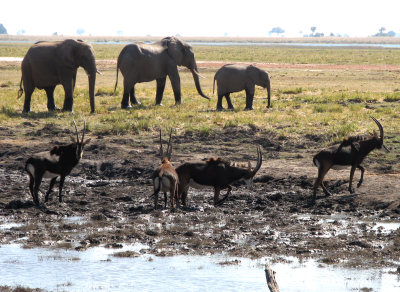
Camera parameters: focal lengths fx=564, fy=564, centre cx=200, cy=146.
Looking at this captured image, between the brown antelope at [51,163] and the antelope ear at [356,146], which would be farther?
the antelope ear at [356,146]

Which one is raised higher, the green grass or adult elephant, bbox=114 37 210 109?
adult elephant, bbox=114 37 210 109

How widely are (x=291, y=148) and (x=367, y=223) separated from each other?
544cm

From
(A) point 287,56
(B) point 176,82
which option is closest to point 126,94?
(B) point 176,82

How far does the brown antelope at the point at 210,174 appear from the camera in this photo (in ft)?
34.8

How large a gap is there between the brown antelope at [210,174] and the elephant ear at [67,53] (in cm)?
1044

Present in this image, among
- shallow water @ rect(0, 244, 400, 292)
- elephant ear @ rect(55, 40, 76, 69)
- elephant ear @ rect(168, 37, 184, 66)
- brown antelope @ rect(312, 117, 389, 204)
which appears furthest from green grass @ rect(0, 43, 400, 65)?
shallow water @ rect(0, 244, 400, 292)

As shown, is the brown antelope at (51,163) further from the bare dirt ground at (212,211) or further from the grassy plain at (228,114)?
the grassy plain at (228,114)

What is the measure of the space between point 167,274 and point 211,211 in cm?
278

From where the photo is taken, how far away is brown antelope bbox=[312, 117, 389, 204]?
36.4 ft

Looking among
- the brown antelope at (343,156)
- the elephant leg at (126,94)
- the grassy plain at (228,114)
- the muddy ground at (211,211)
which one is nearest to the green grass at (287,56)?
the grassy plain at (228,114)

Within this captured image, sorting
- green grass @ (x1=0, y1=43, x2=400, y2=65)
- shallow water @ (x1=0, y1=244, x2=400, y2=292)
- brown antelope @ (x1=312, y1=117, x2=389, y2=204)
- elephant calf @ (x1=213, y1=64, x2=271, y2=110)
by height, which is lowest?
shallow water @ (x1=0, y1=244, x2=400, y2=292)

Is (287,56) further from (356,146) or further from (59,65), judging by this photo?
(356,146)

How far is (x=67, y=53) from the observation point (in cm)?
1970

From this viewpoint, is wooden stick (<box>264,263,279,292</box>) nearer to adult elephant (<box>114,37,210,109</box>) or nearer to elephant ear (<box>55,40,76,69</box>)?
elephant ear (<box>55,40,76,69</box>)
